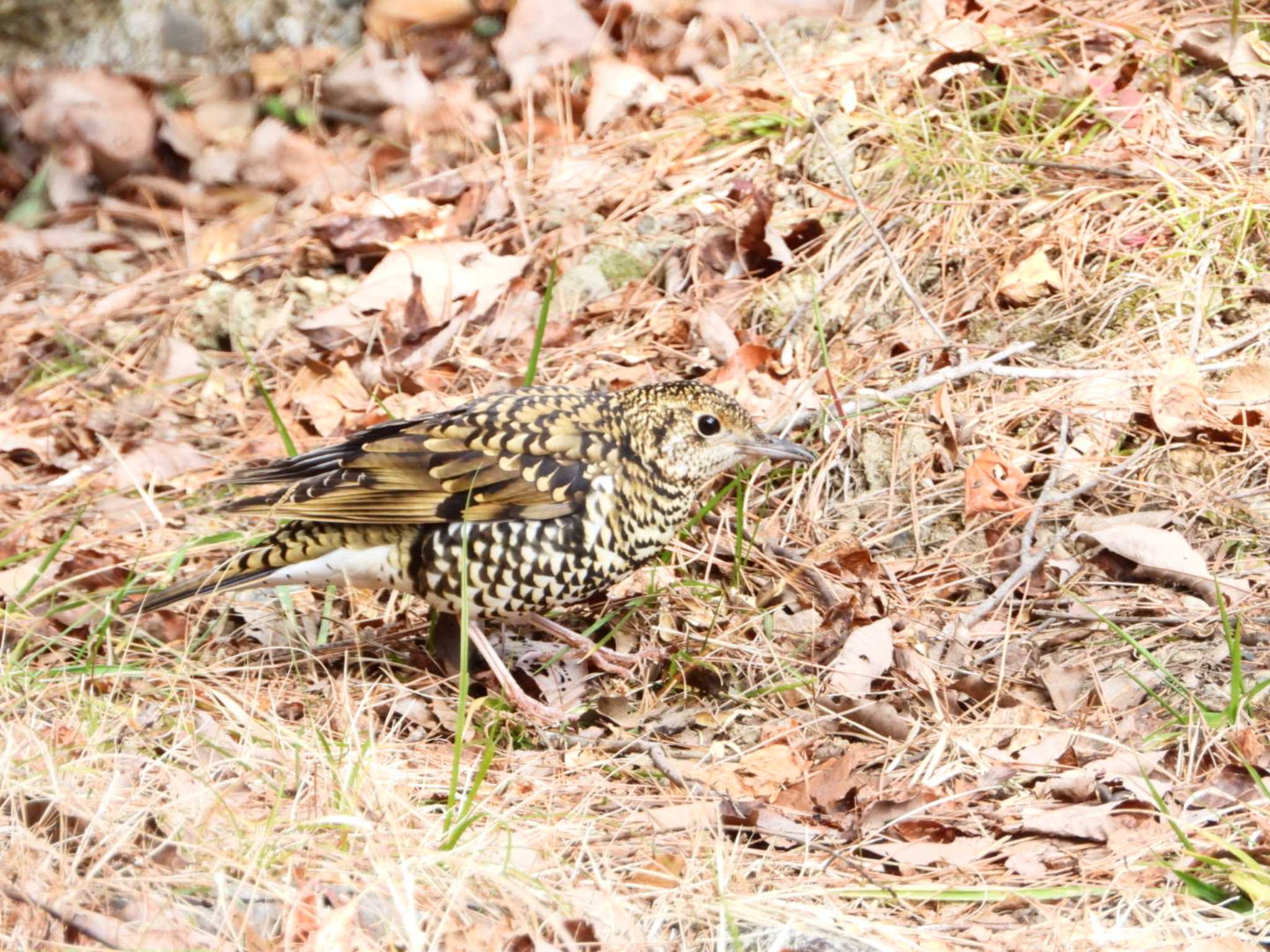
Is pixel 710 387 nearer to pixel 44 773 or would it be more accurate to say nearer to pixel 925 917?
pixel 925 917

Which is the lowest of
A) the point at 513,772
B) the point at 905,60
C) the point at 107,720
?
the point at 513,772

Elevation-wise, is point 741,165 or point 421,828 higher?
point 741,165

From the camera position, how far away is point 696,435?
448 cm

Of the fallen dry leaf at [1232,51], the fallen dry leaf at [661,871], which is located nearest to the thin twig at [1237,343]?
the fallen dry leaf at [1232,51]

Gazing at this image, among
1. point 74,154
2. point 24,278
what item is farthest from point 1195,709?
point 74,154

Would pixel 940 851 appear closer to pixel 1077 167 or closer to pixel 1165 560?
pixel 1165 560

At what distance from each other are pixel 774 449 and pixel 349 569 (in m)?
1.34

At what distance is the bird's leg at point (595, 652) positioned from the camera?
14.6 ft

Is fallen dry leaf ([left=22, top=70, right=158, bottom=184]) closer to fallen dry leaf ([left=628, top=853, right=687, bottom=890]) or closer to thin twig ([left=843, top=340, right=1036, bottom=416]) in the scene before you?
thin twig ([left=843, top=340, right=1036, bottom=416])

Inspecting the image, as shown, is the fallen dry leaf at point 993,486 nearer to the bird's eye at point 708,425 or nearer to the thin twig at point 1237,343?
the thin twig at point 1237,343

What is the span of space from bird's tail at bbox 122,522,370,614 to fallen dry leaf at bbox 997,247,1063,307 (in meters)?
2.39

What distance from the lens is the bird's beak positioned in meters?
4.44

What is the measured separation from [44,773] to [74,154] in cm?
483

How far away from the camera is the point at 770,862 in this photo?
334cm
